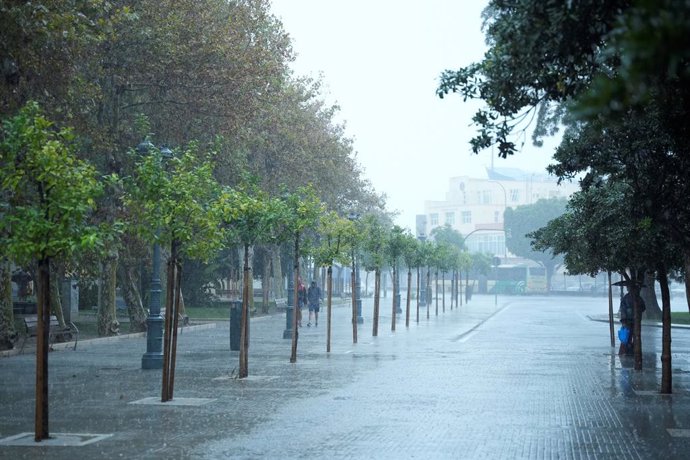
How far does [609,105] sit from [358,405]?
1096 centimetres

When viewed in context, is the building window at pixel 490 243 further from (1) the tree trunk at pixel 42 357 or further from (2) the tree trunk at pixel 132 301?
(1) the tree trunk at pixel 42 357

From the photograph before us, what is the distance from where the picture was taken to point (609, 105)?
4.17 meters

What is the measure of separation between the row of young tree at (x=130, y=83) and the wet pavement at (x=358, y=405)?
4.23 m

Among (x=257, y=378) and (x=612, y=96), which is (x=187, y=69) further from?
(x=612, y=96)

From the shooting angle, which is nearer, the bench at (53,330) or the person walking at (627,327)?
the person walking at (627,327)

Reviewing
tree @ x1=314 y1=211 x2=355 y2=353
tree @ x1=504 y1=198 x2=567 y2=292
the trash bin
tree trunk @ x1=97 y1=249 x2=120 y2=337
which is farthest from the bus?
the trash bin

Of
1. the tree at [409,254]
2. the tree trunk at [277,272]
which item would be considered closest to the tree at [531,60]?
the tree at [409,254]

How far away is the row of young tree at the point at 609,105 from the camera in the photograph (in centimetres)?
401

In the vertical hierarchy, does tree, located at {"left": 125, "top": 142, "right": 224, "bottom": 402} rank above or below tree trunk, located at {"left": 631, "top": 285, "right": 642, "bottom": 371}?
above

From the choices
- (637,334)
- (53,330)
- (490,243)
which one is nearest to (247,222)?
(637,334)

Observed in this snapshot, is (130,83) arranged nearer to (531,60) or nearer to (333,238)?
(333,238)

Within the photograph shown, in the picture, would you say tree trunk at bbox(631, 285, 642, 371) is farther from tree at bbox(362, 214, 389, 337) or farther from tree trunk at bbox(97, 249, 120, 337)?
tree trunk at bbox(97, 249, 120, 337)

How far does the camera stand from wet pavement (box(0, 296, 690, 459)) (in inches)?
434

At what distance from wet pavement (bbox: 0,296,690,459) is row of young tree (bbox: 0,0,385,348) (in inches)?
166
